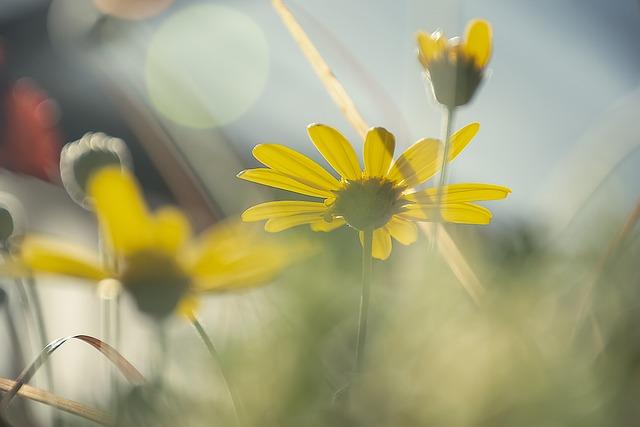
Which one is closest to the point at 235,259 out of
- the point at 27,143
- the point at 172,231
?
the point at 172,231

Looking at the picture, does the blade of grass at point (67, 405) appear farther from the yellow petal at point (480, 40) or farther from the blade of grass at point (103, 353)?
the yellow petal at point (480, 40)

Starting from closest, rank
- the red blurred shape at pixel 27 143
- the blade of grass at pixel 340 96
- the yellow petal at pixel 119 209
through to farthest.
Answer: the yellow petal at pixel 119 209
the blade of grass at pixel 340 96
the red blurred shape at pixel 27 143

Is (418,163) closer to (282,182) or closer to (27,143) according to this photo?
(282,182)

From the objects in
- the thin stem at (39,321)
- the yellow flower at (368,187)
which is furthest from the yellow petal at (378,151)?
the thin stem at (39,321)

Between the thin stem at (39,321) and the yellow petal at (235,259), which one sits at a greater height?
the thin stem at (39,321)

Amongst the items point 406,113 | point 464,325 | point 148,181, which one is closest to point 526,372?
point 464,325

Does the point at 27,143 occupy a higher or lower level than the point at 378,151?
higher

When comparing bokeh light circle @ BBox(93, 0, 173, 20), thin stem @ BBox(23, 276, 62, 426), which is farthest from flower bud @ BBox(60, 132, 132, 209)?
bokeh light circle @ BBox(93, 0, 173, 20)
